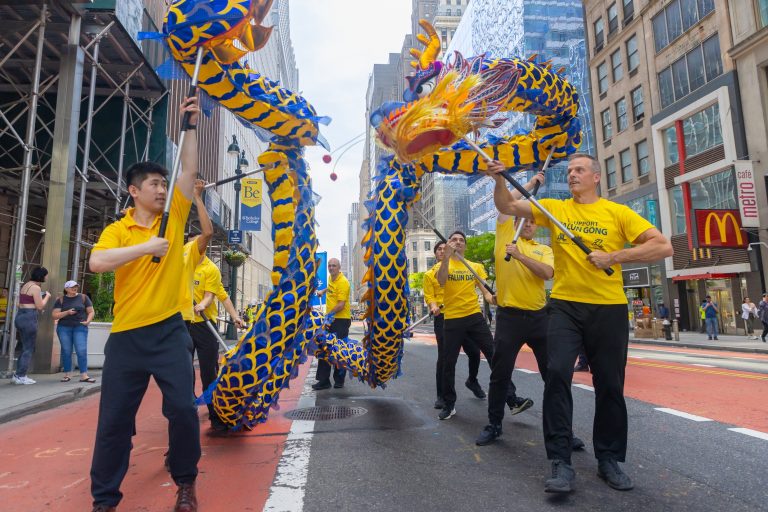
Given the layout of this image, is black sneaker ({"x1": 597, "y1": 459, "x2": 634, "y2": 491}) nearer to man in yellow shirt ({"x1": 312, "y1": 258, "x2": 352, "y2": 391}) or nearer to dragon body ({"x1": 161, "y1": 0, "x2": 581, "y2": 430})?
dragon body ({"x1": 161, "y1": 0, "x2": 581, "y2": 430})

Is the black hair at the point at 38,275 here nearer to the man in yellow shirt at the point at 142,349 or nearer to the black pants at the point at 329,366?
the black pants at the point at 329,366

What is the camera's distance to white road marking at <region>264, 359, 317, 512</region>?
3.02 meters

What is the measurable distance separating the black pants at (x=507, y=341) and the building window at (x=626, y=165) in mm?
27969

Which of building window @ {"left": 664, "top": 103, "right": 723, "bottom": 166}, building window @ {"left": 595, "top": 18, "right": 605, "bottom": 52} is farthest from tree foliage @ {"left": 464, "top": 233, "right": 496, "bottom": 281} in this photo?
building window @ {"left": 664, "top": 103, "right": 723, "bottom": 166}

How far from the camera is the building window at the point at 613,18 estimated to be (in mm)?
30422

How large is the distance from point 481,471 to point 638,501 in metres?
0.98

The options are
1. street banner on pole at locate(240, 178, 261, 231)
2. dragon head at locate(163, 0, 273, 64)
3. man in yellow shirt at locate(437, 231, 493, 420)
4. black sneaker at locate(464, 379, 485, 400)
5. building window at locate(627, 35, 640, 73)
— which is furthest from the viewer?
building window at locate(627, 35, 640, 73)

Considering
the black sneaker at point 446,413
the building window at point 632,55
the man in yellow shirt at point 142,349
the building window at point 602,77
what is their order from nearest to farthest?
the man in yellow shirt at point 142,349 < the black sneaker at point 446,413 < the building window at point 632,55 < the building window at point 602,77

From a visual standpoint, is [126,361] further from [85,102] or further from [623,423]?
[85,102]

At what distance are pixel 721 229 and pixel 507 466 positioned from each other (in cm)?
2132

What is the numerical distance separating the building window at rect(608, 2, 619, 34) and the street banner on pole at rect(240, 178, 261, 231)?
25.0 m

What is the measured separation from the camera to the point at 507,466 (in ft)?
12.1

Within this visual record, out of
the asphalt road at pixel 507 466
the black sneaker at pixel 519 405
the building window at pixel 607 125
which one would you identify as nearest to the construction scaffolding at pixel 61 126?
the asphalt road at pixel 507 466

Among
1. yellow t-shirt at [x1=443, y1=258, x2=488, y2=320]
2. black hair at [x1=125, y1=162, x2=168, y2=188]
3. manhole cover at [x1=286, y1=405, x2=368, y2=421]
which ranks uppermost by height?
black hair at [x1=125, y1=162, x2=168, y2=188]
